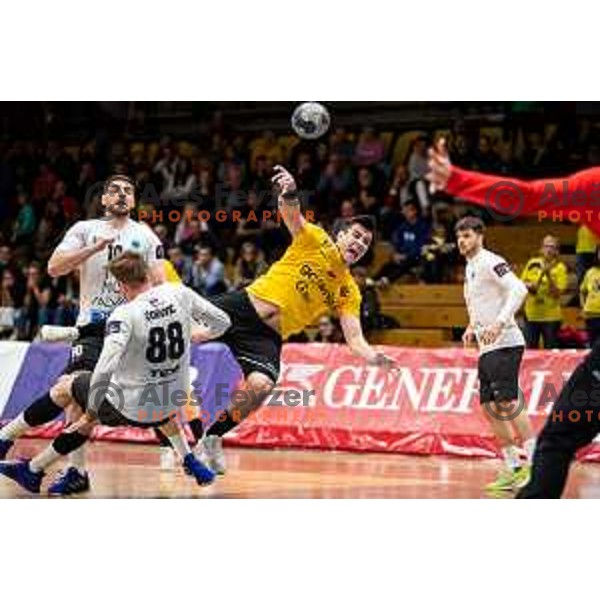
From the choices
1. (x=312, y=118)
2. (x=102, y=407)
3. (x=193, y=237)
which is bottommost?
(x=102, y=407)

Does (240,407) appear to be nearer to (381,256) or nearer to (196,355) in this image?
(196,355)

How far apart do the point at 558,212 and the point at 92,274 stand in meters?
4.71

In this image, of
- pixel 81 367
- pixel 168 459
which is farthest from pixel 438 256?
pixel 81 367

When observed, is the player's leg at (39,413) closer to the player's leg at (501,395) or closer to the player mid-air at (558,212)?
the player's leg at (501,395)

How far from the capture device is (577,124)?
1838cm

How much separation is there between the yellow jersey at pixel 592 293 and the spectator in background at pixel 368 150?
4.38m

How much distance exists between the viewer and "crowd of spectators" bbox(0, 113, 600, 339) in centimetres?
1727

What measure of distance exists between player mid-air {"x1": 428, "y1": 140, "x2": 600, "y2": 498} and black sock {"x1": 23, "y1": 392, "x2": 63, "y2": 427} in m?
3.69

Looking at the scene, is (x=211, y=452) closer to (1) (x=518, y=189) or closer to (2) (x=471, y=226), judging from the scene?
(2) (x=471, y=226)

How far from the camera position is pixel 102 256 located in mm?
10273

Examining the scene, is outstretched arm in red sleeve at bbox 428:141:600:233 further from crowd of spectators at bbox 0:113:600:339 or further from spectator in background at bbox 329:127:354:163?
spectator in background at bbox 329:127:354:163

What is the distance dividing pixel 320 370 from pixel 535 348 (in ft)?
8.20

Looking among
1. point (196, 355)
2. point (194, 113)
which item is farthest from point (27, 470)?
point (194, 113)

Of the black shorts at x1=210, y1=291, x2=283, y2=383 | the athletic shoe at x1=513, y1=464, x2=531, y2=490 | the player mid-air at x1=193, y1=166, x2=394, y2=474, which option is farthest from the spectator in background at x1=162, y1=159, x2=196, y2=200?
the athletic shoe at x1=513, y1=464, x2=531, y2=490
